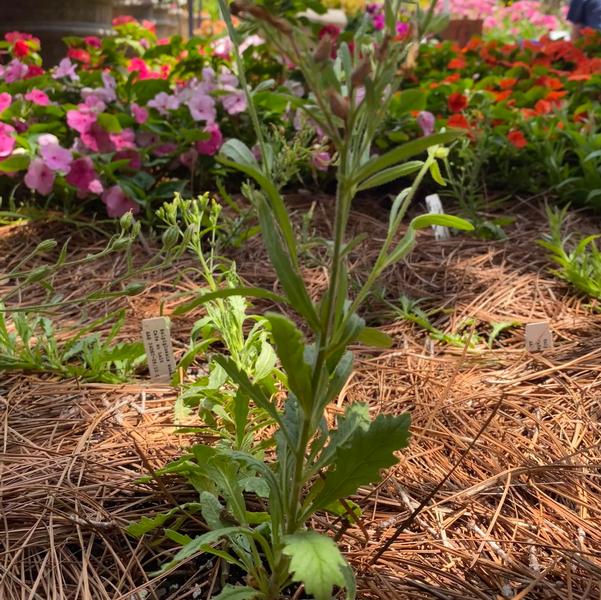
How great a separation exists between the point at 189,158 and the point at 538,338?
1390mm

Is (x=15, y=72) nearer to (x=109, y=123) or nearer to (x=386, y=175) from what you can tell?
(x=109, y=123)

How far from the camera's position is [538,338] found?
5.12 ft

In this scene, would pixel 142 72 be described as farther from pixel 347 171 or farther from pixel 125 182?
pixel 347 171

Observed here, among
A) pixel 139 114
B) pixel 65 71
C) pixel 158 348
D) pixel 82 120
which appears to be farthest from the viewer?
pixel 65 71

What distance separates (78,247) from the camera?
2117 mm

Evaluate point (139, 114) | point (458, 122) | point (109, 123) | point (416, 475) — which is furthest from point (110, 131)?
point (416, 475)

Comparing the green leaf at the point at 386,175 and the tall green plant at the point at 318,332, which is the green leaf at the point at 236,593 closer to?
the tall green plant at the point at 318,332

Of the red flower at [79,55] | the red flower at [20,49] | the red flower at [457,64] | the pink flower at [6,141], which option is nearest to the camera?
the pink flower at [6,141]

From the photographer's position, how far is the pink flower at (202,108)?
229 centimetres

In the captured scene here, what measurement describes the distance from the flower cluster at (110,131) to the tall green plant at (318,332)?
1.46 meters

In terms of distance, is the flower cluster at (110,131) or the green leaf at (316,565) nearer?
the green leaf at (316,565)

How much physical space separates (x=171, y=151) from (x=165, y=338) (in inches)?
45.4

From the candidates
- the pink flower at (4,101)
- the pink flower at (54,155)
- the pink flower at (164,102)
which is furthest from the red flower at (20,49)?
the pink flower at (54,155)

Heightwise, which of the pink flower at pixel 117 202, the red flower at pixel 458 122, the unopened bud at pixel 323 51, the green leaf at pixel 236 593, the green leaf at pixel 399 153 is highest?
the unopened bud at pixel 323 51
